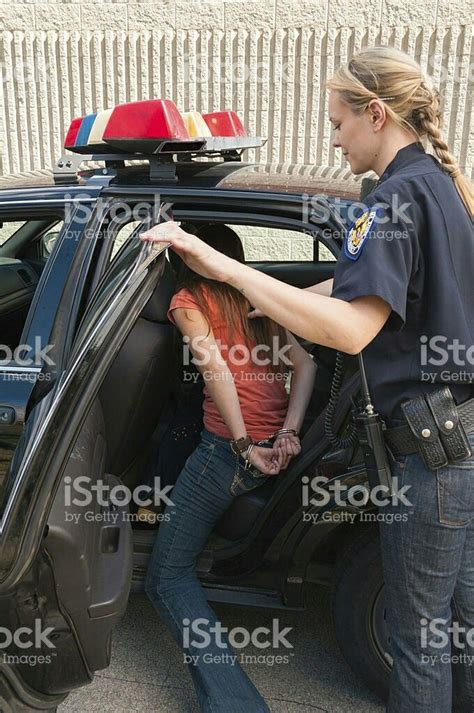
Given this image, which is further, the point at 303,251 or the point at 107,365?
the point at 303,251

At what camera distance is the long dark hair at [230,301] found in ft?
7.10

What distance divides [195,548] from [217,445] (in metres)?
0.33

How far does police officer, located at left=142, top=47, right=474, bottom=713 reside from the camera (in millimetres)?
1363

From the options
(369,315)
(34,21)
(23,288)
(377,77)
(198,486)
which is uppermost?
(34,21)

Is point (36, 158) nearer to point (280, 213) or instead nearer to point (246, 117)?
point (246, 117)

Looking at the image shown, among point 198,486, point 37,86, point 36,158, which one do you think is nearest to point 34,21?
point 37,86

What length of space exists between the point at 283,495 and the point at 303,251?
153 centimetres

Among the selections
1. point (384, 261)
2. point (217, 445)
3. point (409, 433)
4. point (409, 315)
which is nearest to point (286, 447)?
point (217, 445)

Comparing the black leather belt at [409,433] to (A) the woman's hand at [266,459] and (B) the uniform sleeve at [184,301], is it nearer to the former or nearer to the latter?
(A) the woman's hand at [266,459]

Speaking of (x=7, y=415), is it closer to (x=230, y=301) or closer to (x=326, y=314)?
(x=230, y=301)

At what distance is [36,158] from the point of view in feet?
23.9

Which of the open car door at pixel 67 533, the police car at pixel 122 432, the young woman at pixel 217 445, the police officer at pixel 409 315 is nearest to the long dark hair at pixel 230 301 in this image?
the young woman at pixel 217 445

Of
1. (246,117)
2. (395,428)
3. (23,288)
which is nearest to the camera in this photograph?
(395,428)

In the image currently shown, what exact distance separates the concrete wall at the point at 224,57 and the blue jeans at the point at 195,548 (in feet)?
16.7
